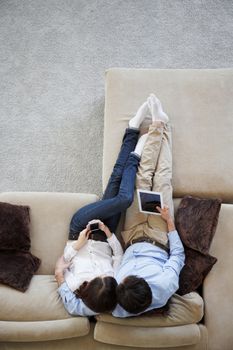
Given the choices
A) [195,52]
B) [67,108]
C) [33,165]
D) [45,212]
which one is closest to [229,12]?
[195,52]

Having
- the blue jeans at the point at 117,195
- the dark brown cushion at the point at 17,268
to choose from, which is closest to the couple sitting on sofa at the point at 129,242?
the blue jeans at the point at 117,195

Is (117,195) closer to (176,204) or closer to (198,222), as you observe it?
(176,204)

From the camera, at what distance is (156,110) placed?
2.24 meters

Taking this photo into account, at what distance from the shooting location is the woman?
79.0 inches

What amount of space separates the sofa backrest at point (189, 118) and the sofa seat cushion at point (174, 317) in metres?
0.64

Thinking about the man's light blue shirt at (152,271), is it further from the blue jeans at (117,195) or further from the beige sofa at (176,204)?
the blue jeans at (117,195)

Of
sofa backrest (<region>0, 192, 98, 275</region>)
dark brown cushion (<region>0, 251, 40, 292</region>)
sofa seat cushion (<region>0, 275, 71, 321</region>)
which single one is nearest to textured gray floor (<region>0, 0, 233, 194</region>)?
sofa backrest (<region>0, 192, 98, 275</region>)

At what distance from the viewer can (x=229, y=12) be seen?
119 inches

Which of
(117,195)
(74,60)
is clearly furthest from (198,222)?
(74,60)

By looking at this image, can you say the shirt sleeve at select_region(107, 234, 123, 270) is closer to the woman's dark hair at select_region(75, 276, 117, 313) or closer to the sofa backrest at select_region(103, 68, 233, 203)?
the woman's dark hair at select_region(75, 276, 117, 313)

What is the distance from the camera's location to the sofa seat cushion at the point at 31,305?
193cm

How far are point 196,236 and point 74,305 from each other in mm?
739

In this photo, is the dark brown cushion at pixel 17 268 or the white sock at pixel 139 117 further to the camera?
the white sock at pixel 139 117

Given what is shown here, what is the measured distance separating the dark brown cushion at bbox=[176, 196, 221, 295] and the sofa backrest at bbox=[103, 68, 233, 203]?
155mm
